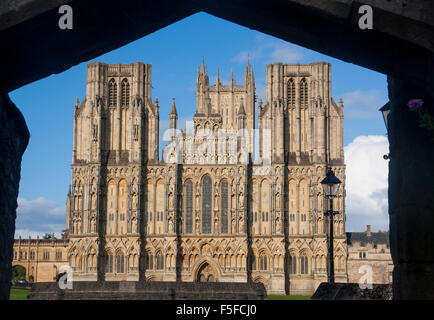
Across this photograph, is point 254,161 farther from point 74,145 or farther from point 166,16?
point 166,16

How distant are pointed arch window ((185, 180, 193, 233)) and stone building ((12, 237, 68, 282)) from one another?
46533mm

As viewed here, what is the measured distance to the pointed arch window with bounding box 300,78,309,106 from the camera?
197ft

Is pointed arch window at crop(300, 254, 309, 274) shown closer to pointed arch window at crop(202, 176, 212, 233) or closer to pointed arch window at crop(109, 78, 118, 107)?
pointed arch window at crop(202, 176, 212, 233)

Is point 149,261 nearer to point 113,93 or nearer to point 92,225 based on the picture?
point 92,225

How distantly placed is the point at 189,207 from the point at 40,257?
51.2m

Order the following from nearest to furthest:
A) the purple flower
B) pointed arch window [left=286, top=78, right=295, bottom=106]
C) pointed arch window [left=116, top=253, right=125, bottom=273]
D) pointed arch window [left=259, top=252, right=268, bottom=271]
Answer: the purple flower < pointed arch window [left=259, top=252, right=268, bottom=271] < pointed arch window [left=116, top=253, right=125, bottom=273] < pointed arch window [left=286, top=78, right=295, bottom=106]

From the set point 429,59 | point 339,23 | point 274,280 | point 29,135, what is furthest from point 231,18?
point 274,280

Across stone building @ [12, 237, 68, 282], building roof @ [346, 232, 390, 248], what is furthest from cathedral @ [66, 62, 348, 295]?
stone building @ [12, 237, 68, 282]

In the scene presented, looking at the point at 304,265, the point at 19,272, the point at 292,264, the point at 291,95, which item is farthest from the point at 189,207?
the point at 19,272

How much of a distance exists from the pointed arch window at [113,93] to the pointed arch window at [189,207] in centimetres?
1040

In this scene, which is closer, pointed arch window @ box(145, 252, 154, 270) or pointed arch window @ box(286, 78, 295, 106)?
pointed arch window @ box(145, 252, 154, 270)

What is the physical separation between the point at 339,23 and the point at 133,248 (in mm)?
54318

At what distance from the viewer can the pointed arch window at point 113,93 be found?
6131cm

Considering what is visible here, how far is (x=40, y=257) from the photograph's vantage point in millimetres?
102188
